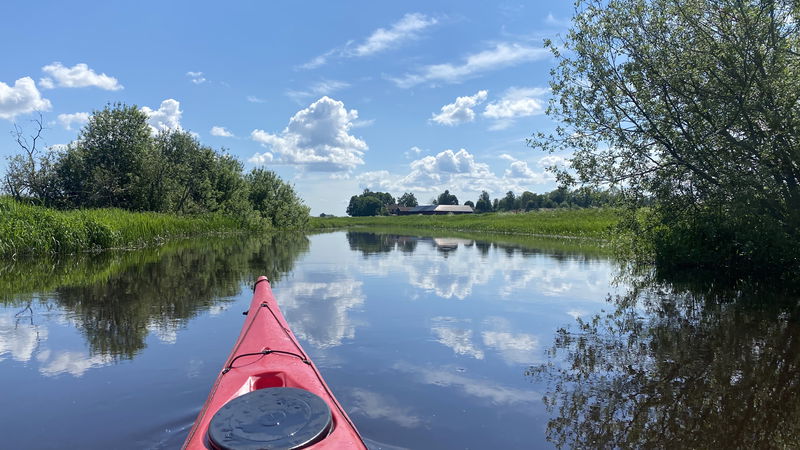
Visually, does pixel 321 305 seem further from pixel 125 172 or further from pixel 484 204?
pixel 484 204

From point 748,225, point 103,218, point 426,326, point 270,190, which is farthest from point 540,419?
point 270,190

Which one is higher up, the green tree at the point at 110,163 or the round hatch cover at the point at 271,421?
the green tree at the point at 110,163

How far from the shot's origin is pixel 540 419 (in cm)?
441

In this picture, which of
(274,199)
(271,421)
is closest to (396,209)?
(274,199)

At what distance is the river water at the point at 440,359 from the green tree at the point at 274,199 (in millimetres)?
35011

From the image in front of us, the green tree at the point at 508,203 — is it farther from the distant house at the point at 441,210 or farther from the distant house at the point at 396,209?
the distant house at the point at 396,209

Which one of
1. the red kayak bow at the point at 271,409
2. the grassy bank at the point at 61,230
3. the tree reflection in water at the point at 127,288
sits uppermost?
the grassy bank at the point at 61,230

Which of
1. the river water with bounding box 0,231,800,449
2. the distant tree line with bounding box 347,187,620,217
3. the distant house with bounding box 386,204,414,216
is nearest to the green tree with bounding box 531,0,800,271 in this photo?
the river water with bounding box 0,231,800,449

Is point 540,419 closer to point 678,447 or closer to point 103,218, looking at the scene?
point 678,447

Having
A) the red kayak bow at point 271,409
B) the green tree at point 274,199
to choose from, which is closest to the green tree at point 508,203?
the green tree at point 274,199

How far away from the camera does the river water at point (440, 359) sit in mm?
4160

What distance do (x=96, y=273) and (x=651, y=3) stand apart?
53.4 ft

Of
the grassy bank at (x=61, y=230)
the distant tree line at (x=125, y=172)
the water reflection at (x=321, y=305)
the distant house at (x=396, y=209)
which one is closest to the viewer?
the water reflection at (x=321, y=305)

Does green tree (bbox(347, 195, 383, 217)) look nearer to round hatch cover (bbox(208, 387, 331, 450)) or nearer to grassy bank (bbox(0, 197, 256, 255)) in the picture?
grassy bank (bbox(0, 197, 256, 255))
